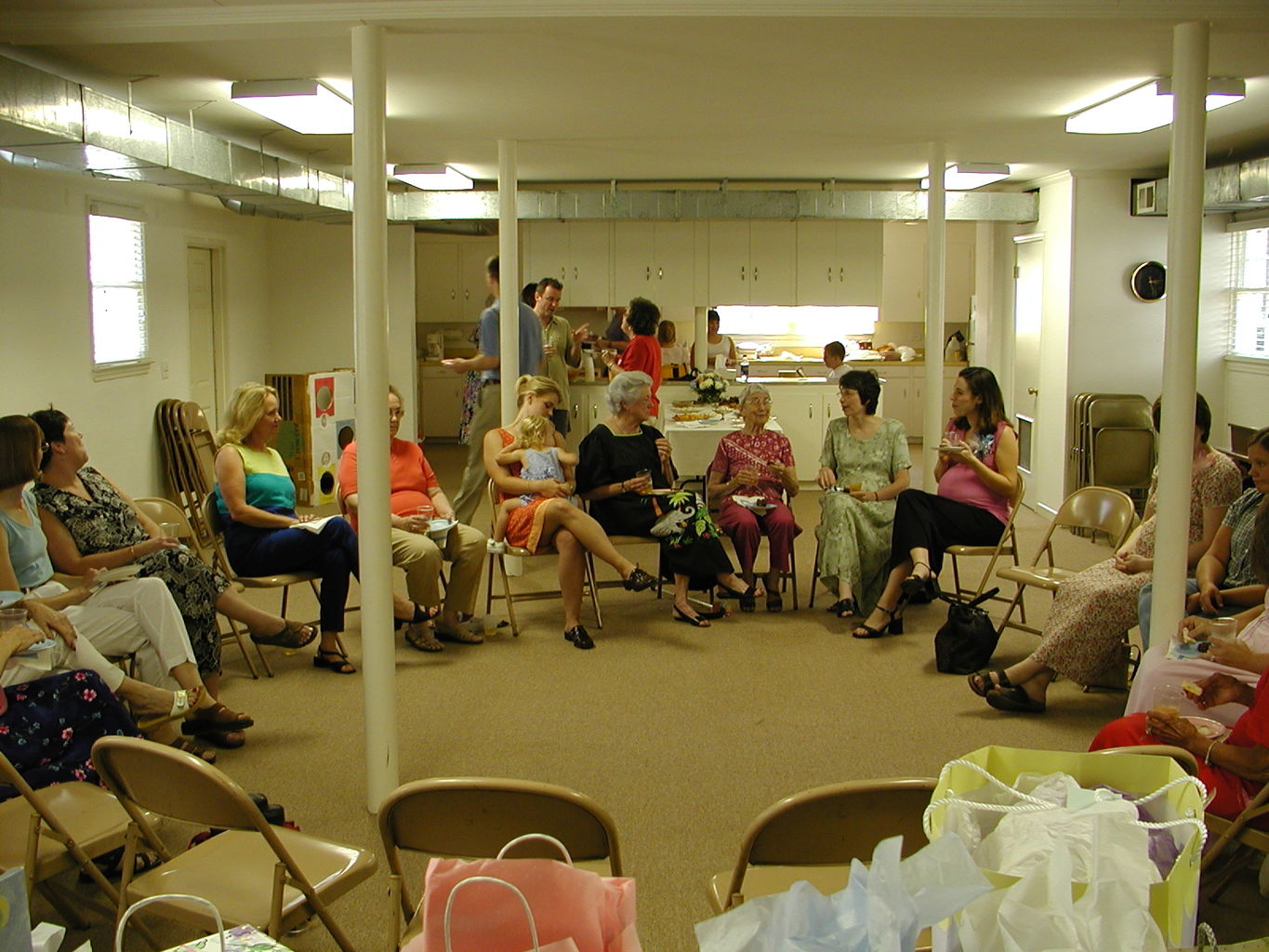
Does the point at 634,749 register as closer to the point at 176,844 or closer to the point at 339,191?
the point at 176,844

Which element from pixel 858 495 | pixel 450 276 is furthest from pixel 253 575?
pixel 450 276

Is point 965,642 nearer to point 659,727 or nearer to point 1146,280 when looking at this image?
point 659,727

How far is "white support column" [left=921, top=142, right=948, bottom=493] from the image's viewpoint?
7.76 m

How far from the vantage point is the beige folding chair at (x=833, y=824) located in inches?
96.7

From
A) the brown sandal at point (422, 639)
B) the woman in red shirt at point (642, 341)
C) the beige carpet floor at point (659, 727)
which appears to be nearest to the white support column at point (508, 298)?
the beige carpet floor at point (659, 727)

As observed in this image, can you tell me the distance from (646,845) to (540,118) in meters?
4.57

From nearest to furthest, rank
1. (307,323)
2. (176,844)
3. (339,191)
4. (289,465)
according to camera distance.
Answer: (176,844)
(339,191)
(289,465)
(307,323)

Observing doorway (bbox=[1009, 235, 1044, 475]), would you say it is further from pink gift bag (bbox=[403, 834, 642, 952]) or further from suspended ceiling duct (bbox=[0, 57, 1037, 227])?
pink gift bag (bbox=[403, 834, 642, 952])

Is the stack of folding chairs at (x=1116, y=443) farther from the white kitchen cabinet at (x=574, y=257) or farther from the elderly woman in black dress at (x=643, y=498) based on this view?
the white kitchen cabinet at (x=574, y=257)

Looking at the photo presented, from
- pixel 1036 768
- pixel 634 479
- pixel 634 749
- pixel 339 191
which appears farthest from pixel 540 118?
pixel 1036 768

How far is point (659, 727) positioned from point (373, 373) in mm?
1933

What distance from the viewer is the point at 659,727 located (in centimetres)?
495

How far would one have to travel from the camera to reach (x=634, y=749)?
4695mm

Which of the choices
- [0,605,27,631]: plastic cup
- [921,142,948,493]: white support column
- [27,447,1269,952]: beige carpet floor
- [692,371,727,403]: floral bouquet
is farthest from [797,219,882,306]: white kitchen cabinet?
[0,605,27,631]: plastic cup
